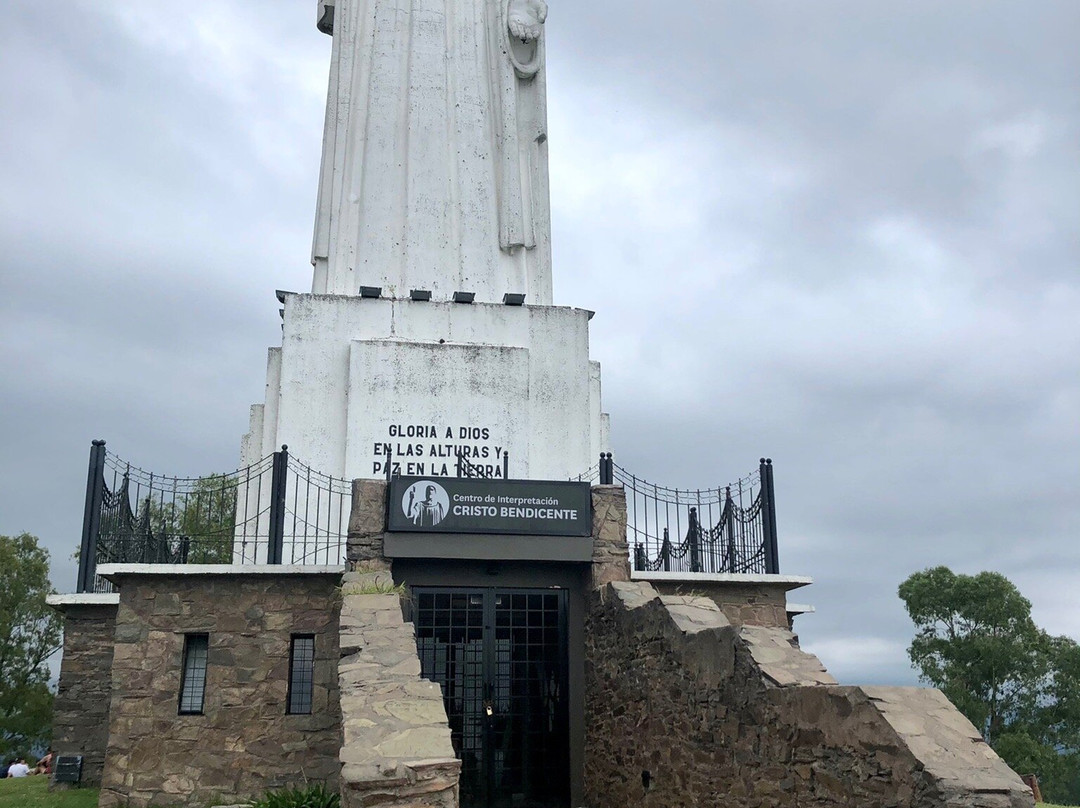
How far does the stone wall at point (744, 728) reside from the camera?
6.43 meters

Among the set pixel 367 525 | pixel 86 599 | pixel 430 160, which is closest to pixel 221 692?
pixel 367 525

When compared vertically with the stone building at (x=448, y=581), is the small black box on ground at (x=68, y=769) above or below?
below

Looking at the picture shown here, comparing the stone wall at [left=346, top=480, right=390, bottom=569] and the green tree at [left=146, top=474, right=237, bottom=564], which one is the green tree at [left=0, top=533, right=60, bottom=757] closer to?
the green tree at [left=146, top=474, right=237, bottom=564]

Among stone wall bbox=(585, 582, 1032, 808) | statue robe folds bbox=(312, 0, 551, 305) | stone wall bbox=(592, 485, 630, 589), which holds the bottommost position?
stone wall bbox=(585, 582, 1032, 808)

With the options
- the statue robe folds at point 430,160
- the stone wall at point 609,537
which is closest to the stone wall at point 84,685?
the statue robe folds at point 430,160

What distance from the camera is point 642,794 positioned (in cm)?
1002

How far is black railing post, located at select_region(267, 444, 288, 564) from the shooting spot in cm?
1212

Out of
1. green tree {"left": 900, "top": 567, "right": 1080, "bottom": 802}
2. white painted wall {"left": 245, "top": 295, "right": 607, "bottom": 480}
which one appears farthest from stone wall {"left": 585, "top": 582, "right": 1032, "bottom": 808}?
green tree {"left": 900, "top": 567, "right": 1080, "bottom": 802}

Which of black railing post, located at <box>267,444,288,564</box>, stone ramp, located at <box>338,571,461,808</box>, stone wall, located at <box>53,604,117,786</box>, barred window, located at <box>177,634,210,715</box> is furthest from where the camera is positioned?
stone wall, located at <box>53,604,117,786</box>

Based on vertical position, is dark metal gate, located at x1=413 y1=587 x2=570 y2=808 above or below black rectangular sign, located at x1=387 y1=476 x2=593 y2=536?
below

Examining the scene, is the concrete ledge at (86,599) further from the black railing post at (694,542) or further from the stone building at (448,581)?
the black railing post at (694,542)

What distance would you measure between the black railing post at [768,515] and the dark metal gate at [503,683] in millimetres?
2575

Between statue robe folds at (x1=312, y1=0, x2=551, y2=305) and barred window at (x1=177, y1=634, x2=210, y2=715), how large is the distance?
5.44 metres

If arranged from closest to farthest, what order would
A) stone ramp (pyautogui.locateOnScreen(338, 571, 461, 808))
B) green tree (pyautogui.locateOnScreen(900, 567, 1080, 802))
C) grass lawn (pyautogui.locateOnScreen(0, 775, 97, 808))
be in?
1. stone ramp (pyautogui.locateOnScreen(338, 571, 461, 808))
2. grass lawn (pyautogui.locateOnScreen(0, 775, 97, 808))
3. green tree (pyautogui.locateOnScreen(900, 567, 1080, 802))
